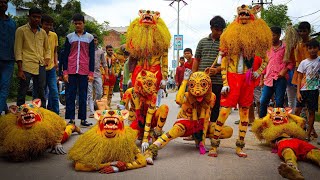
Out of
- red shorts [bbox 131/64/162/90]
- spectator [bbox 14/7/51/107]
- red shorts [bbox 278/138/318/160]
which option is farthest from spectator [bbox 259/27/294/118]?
spectator [bbox 14/7/51/107]

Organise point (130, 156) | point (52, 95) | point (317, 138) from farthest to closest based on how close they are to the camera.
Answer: point (52, 95) → point (317, 138) → point (130, 156)

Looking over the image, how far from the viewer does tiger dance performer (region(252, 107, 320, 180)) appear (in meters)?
4.30

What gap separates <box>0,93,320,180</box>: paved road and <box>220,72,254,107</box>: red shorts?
78 centimetres

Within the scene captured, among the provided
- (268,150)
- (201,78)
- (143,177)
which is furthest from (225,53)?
(143,177)

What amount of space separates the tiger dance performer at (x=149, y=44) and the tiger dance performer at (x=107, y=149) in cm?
140

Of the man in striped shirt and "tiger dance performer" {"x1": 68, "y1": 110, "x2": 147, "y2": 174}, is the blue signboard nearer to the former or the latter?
the man in striped shirt

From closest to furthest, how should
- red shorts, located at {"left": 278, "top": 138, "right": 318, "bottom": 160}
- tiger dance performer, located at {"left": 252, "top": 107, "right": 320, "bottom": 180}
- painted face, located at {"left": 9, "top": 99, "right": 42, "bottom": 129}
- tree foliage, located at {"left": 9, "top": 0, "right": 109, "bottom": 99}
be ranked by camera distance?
1. tiger dance performer, located at {"left": 252, "top": 107, "right": 320, "bottom": 180}
2. painted face, located at {"left": 9, "top": 99, "right": 42, "bottom": 129}
3. red shorts, located at {"left": 278, "top": 138, "right": 318, "bottom": 160}
4. tree foliage, located at {"left": 9, "top": 0, "right": 109, "bottom": 99}

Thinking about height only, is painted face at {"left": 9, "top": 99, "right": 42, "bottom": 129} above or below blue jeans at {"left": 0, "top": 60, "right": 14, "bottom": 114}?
below

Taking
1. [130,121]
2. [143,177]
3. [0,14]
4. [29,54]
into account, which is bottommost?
[143,177]

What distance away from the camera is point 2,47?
18.7 ft

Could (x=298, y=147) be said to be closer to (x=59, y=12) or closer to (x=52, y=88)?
(x=52, y=88)

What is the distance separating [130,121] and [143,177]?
188 cm

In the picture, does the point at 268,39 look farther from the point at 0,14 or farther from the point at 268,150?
the point at 0,14

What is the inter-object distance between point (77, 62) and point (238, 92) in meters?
3.19
